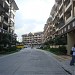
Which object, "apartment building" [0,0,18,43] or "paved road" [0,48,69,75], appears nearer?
"paved road" [0,48,69,75]

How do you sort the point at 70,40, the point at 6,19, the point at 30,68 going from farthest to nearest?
the point at 6,19 < the point at 70,40 < the point at 30,68

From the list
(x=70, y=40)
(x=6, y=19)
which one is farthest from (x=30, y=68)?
(x=6, y=19)

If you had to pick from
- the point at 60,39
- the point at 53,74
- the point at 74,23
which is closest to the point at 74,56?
the point at 53,74

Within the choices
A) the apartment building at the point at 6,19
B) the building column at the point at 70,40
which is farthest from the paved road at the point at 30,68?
the apartment building at the point at 6,19

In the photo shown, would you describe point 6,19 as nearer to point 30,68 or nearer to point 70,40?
point 70,40

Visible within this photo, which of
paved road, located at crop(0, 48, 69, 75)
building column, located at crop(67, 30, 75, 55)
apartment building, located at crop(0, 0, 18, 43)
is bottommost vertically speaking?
paved road, located at crop(0, 48, 69, 75)

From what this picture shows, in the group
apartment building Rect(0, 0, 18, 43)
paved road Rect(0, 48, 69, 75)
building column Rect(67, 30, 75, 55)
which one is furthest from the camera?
apartment building Rect(0, 0, 18, 43)

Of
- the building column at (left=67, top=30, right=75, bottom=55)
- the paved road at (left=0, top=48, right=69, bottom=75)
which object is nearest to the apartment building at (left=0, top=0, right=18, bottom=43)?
the building column at (left=67, top=30, right=75, bottom=55)

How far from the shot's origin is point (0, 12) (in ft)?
170

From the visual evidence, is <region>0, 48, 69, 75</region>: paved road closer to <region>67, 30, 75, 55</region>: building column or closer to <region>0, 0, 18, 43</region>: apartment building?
<region>67, 30, 75, 55</region>: building column

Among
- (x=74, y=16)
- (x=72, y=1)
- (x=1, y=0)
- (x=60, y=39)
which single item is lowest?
(x=60, y=39)

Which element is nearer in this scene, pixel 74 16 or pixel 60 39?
pixel 74 16

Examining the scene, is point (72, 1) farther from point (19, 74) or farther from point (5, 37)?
point (19, 74)

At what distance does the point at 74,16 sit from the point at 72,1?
3.80 meters
